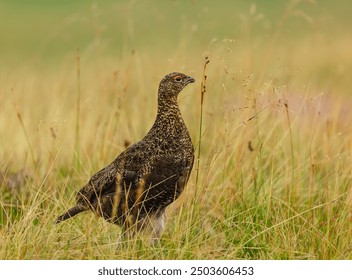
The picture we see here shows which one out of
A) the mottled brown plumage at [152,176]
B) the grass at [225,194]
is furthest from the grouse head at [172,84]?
the grass at [225,194]

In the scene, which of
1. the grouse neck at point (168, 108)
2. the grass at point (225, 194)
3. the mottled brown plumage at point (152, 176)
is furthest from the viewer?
the grouse neck at point (168, 108)

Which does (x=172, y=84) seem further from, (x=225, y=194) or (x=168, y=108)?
(x=225, y=194)

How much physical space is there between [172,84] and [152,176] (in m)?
0.67

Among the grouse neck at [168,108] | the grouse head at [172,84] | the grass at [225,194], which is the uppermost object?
the grouse head at [172,84]

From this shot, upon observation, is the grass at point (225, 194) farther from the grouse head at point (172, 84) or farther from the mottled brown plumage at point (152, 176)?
the grouse head at point (172, 84)

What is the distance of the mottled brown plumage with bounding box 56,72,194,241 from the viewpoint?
6285mm

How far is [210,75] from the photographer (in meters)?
12.0

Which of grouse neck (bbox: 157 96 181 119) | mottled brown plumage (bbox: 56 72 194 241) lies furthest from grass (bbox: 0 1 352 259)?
grouse neck (bbox: 157 96 181 119)

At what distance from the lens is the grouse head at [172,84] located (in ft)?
Answer: 21.0

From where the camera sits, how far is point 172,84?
252 inches

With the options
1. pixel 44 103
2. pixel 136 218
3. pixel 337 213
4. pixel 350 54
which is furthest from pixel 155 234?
pixel 350 54

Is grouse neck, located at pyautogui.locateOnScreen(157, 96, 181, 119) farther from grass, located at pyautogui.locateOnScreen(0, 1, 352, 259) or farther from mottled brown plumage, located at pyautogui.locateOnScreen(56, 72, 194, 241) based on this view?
grass, located at pyautogui.locateOnScreen(0, 1, 352, 259)

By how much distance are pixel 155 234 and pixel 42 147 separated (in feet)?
8.74
